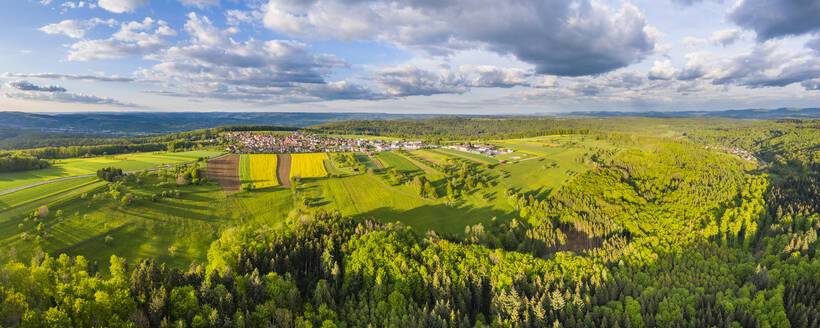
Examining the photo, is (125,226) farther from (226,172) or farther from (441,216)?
(441,216)

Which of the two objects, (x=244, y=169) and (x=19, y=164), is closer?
(x=19, y=164)

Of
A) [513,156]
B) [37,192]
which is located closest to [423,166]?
[513,156]

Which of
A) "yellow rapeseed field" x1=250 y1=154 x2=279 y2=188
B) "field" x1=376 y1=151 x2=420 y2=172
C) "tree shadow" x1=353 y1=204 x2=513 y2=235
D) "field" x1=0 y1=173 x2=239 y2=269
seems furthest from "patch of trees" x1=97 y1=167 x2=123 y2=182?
"field" x1=376 y1=151 x2=420 y2=172

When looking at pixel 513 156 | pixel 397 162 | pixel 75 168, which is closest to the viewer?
pixel 75 168

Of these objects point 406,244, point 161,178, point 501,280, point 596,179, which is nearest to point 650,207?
point 596,179

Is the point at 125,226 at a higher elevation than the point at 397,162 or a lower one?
lower

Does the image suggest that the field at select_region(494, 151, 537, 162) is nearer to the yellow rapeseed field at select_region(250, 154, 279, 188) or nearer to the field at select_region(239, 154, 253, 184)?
the yellow rapeseed field at select_region(250, 154, 279, 188)

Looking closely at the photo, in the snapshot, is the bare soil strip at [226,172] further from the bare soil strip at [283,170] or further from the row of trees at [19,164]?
the row of trees at [19,164]

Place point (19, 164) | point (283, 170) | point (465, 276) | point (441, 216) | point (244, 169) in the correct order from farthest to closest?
1. point (283, 170)
2. point (244, 169)
3. point (441, 216)
4. point (19, 164)
5. point (465, 276)
